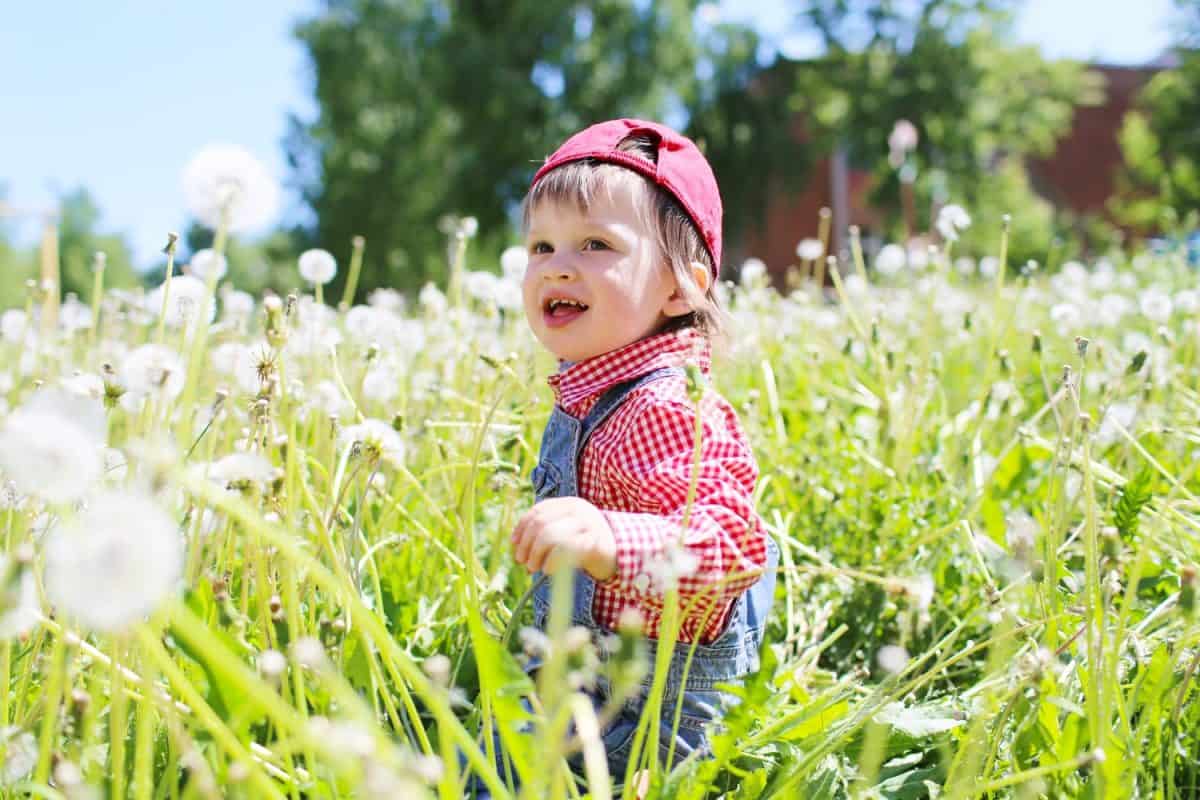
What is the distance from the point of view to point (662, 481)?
1166mm

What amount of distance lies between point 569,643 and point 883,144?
1978 centimetres

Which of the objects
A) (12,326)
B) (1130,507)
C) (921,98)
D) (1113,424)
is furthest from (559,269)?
(921,98)

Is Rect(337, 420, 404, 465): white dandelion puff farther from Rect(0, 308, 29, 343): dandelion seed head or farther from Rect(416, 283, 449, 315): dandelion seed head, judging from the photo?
Rect(0, 308, 29, 343): dandelion seed head

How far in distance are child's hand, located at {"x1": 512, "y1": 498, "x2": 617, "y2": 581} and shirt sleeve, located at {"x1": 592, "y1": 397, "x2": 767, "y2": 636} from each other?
0.02 meters

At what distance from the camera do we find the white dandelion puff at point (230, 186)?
0.90 metres

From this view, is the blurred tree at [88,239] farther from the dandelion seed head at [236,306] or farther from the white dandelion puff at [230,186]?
the white dandelion puff at [230,186]

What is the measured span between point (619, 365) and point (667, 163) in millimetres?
295

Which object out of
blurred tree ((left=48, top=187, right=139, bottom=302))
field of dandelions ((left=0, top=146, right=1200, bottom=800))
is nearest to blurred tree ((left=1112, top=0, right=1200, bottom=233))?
field of dandelions ((left=0, top=146, right=1200, bottom=800))

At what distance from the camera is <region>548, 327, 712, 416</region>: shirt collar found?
1366mm

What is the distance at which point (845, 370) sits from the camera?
2486mm

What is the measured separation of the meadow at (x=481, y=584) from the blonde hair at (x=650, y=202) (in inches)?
9.7

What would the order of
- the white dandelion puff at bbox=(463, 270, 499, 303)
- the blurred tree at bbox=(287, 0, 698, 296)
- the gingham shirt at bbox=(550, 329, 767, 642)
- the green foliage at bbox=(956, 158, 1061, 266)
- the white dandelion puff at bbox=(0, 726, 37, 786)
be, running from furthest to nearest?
the green foliage at bbox=(956, 158, 1061, 266), the blurred tree at bbox=(287, 0, 698, 296), the white dandelion puff at bbox=(463, 270, 499, 303), the gingham shirt at bbox=(550, 329, 767, 642), the white dandelion puff at bbox=(0, 726, 37, 786)

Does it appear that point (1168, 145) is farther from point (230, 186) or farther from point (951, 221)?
point (230, 186)

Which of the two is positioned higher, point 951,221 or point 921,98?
point 921,98
